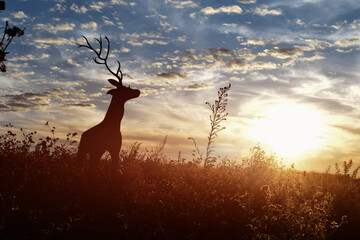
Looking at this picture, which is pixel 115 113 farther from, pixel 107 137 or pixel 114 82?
pixel 114 82

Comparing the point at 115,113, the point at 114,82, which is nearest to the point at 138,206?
the point at 115,113

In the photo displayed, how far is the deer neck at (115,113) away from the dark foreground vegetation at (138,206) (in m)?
1.27

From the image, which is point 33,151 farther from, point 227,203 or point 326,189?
point 326,189

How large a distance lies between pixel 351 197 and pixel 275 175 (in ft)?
7.31

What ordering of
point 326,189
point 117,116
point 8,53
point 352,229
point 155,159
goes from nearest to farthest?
point 352,229, point 117,116, point 326,189, point 155,159, point 8,53

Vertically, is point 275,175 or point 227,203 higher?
point 275,175

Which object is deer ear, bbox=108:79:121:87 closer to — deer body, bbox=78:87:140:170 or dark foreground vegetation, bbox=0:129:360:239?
deer body, bbox=78:87:140:170

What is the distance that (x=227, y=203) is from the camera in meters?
7.12

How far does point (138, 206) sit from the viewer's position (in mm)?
6148

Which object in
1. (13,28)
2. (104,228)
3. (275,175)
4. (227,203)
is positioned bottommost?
(104,228)

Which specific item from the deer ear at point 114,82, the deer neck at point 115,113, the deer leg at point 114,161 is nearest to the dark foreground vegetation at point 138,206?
the deer leg at point 114,161

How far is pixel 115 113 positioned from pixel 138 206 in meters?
2.90

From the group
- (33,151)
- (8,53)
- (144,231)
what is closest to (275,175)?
(144,231)

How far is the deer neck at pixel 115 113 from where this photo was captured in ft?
26.8
